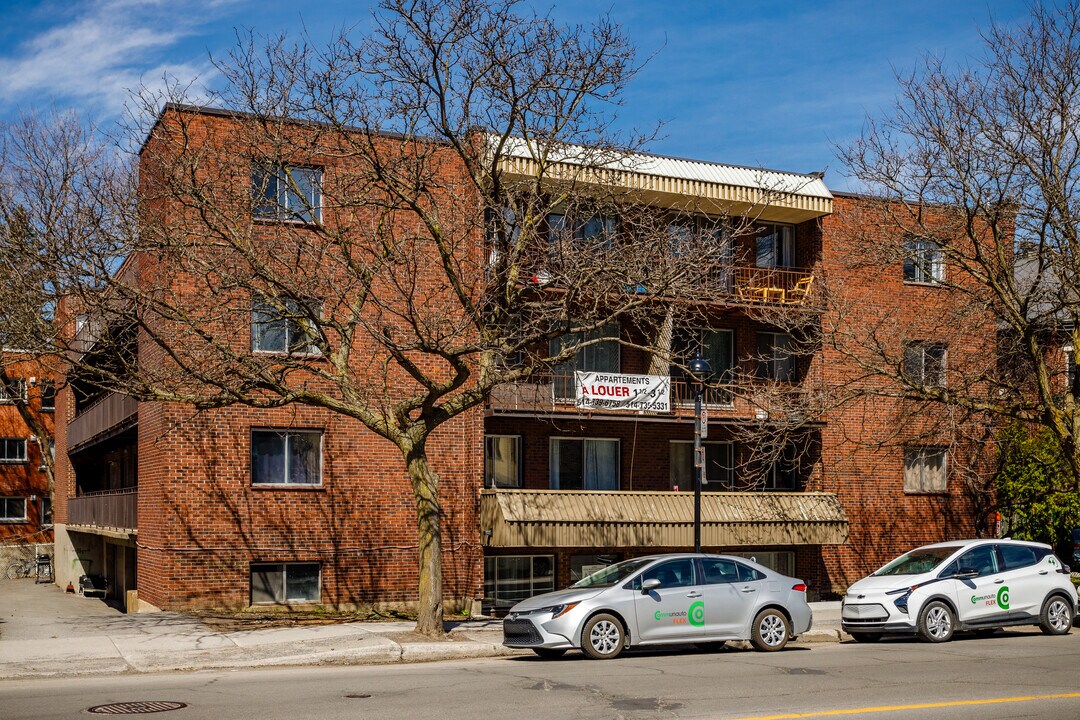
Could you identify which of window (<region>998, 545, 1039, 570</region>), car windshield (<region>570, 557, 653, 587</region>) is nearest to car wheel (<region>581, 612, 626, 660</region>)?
car windshield (<region>570, 557, 653, 587</region>)

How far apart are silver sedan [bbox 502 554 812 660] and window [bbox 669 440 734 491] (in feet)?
35.0

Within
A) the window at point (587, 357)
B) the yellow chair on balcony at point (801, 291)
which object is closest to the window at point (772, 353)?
the yellow chair on balcony at point (801, 291)

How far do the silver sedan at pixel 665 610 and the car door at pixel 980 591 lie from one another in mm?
2811

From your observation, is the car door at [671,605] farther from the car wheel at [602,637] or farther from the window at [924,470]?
the window at [924,470]

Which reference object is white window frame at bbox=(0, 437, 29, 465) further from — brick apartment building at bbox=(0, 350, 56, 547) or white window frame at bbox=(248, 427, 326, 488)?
white window frame at bbox=(248, 427, 326, 488)

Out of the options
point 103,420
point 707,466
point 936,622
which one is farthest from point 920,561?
point 103,420

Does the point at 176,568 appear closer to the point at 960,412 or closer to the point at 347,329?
the point at 347,329

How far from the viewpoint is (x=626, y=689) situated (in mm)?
12656

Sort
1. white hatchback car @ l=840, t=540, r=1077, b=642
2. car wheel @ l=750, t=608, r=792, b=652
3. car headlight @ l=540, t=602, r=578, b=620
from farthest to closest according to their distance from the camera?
white hatchback car @ l=840, t=540, r=1077, b=642 < car wheel @ l=750, t=608, r=792, b=652 < car headlight @ l=540, t=602, r=578, b=620

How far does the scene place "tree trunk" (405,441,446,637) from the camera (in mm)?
18266

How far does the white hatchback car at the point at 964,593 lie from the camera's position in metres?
18.3

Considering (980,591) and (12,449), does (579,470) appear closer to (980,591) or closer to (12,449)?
(980,591)

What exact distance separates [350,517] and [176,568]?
3599 mm

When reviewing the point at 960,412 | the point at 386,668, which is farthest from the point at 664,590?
the point at 960,412
